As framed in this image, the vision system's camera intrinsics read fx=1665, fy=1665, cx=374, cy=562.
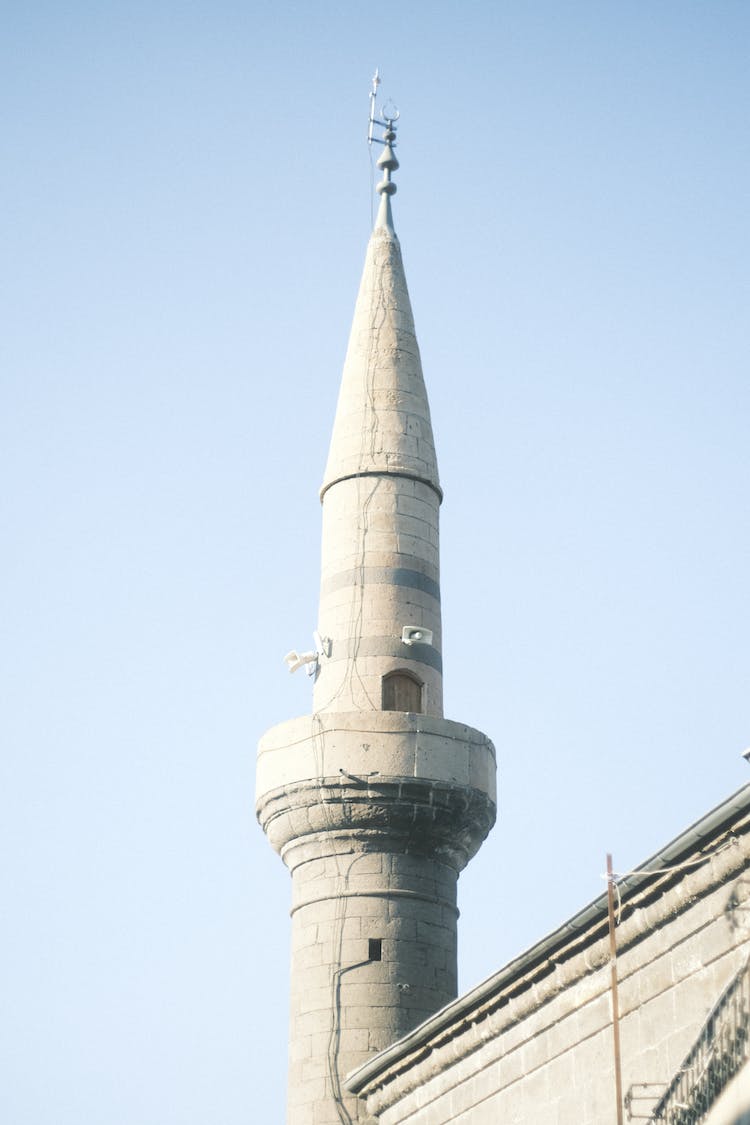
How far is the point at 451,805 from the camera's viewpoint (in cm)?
1861

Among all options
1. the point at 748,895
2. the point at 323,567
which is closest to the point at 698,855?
the point at 748,895

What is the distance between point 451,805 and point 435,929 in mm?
1367

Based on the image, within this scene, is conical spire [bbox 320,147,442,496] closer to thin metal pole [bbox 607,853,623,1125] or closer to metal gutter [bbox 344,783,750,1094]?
metal gutter [bbox 344,783,750,1094]

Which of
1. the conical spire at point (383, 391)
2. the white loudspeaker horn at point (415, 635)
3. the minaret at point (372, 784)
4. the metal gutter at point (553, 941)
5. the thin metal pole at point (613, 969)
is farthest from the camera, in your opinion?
the conical spire at point (383, 391)

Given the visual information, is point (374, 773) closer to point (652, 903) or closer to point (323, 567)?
point (323, 567)

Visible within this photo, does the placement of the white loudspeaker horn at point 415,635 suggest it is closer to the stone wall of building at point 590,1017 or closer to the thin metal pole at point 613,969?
the stone wall of building at point 590,1017

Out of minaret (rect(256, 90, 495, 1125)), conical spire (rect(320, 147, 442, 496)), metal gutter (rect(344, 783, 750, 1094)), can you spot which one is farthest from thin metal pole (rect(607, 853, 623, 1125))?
conical spire (rect(320, 147, 442, 496))

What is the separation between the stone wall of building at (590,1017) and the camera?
12.8 meters

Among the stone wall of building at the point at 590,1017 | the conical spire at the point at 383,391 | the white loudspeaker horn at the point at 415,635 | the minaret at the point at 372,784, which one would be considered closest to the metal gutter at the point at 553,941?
the stone wall of building at the point at 590,1017

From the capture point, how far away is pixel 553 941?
14516 mm

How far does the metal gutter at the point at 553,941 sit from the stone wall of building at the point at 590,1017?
23 mm

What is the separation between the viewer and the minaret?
17781 millimetres

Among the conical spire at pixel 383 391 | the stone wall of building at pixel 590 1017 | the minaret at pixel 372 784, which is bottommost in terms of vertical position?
the stone wall of building at pixel 590 1017

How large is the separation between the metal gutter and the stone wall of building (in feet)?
0.08
